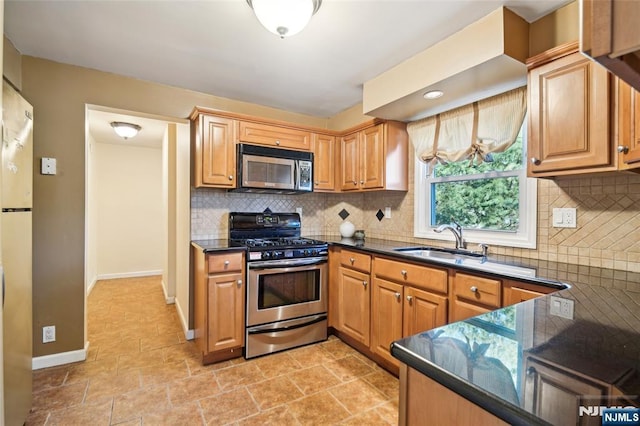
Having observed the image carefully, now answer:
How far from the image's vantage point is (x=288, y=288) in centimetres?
280

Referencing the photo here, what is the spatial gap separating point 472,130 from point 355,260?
4.76 feet

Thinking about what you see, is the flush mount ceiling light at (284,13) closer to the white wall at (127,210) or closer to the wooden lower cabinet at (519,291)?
the wooden lower cabinet at (519,291)

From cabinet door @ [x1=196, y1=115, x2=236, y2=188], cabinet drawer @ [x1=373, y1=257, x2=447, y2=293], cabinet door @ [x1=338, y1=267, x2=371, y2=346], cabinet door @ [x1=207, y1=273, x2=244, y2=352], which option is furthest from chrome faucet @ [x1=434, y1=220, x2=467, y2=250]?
cabinet door @ [x1=196, y1=115, x2=236, y2=188]

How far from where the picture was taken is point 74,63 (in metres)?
2.54

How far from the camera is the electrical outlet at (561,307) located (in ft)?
3.23

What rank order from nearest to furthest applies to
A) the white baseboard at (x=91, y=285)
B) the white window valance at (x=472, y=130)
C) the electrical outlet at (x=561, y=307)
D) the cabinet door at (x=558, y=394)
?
the cabinet door at (x=558, y=394)
the electrical outlet at (x=561, y=307)
the white window valance at (x=472, y=130)
the white baseboard at (x=91, y=285)

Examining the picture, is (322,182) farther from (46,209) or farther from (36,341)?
(36,341)

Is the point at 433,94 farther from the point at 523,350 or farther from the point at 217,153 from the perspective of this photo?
the point at 523,350

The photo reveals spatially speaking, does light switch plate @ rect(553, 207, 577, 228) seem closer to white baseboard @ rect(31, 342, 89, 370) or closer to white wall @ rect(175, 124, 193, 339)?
white wall @ rect(175, 124, 193, 339)

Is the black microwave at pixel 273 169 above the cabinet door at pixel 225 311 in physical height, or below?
above

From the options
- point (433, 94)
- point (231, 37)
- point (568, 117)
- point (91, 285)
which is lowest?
point (91, 285)

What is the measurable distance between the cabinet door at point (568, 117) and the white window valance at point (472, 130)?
1.34 ft

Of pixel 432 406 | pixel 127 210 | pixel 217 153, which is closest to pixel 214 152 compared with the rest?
pixel 217 153

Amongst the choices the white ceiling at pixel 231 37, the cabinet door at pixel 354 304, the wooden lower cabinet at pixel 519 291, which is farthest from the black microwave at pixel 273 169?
the wooden lower cabinet at pixel 519 291
